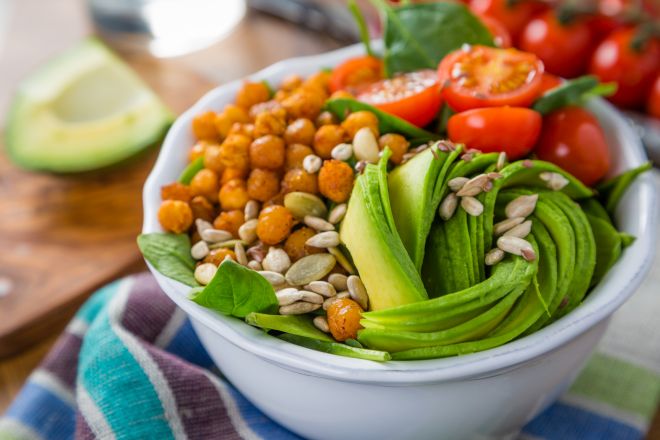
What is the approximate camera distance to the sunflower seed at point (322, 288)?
1053 mm

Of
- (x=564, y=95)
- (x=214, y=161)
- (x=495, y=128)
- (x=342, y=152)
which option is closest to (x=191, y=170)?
(x=214, y=161)

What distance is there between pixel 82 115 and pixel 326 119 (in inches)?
43.1

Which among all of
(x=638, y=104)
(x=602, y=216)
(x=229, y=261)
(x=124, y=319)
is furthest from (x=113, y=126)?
(x=638, y=104)

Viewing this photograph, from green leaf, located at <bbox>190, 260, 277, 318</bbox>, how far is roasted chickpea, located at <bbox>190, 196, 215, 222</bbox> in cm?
20

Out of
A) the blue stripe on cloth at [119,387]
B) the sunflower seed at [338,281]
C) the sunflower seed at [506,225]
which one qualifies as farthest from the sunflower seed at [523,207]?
the blue stripe on cloth at [119,387]

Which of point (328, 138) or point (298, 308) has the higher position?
point (328, 138)

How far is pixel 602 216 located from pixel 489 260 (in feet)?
0.88

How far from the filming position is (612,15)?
6.77 feet

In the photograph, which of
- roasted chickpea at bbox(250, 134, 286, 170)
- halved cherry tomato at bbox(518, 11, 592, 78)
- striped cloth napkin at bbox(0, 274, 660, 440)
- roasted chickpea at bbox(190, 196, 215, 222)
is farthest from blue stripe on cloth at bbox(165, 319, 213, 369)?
halved cherry tomato at bbox(518, 11, 592, 78)

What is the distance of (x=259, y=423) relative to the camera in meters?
1.24

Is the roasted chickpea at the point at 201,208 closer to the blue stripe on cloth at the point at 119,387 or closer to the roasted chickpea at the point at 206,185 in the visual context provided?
the roasted chickpea at the point at 206,185

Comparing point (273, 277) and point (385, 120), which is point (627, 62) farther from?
point (273, 277)

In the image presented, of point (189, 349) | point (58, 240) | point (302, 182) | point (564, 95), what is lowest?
point (58, 240)

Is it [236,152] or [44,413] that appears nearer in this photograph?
[236,152]
